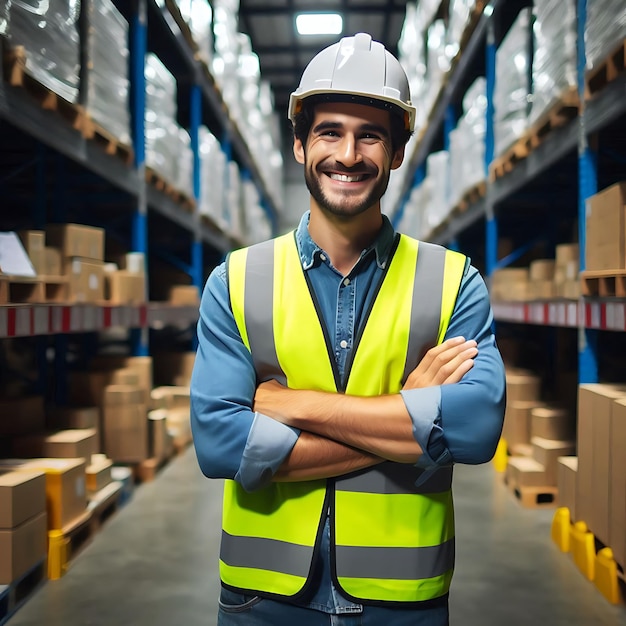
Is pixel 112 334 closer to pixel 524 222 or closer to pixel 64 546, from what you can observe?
pixel 524 222

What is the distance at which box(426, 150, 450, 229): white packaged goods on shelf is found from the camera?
8.43 metres

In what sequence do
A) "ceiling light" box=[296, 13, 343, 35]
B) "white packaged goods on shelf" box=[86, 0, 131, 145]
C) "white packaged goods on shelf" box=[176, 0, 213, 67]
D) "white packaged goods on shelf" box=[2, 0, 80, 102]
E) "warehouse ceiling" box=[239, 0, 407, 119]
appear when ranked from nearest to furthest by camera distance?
"white packaged goods on shelf" box=[2, 0, 80, 102]
"white packaged goods on shelf" box=[86, 0, 131, 145]
"white packaged goods on shelf" box=[176, 0, 213, 67]
"warehouse ceiling" box=[239, 0, 407, 119]
"ceiling light" box=[296, 13, 343, 35]

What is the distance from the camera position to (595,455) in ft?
11.6

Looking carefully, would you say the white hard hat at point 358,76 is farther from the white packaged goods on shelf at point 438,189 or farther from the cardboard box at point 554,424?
the white packaged goods on shelf at point 438,189

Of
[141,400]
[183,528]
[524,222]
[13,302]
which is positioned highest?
[524,222]

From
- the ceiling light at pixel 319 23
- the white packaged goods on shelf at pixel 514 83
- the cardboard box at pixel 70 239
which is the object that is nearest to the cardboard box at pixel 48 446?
the cardboard box at pixel 70 239

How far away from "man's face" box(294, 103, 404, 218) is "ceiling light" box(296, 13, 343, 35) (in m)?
13.2

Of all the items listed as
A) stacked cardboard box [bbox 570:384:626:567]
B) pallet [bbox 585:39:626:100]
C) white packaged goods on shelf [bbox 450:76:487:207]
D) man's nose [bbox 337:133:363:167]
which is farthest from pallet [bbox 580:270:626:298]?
white packaged goods on shelf [bbox 450:76:487:207]

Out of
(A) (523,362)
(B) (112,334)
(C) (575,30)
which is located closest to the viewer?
(C) (575,30)

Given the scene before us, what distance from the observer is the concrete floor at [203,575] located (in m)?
3.18

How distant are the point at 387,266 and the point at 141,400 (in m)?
3.95

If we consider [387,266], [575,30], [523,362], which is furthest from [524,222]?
[387,266]

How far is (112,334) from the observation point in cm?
1225

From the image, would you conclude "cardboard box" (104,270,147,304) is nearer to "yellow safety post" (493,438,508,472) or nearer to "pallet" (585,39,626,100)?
"yellow safety post" (493,438,508,472)
